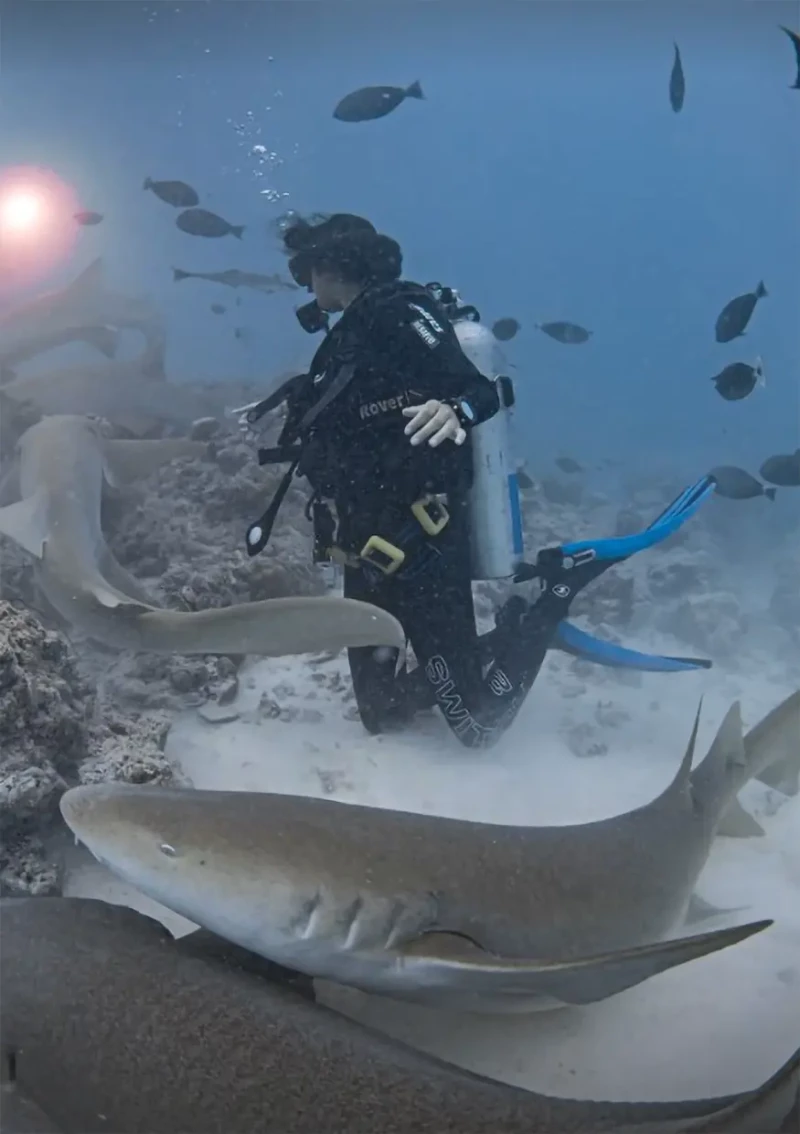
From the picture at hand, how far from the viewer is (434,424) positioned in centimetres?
336

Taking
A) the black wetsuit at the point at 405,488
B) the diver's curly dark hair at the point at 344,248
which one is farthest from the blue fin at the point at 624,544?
the diver's curly dark hair at the point at 344,248

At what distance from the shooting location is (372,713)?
155 inches

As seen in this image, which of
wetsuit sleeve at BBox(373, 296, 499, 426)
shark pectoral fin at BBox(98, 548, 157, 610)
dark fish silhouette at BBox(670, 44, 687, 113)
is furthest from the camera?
dark fish silhouette at BBox(670, 44, 687, 113)

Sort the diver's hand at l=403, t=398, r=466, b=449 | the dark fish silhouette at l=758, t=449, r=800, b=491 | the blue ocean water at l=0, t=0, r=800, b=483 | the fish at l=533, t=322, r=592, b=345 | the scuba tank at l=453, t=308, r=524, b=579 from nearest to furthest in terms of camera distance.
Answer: the diver's hand at l=403, t=398, r=466, b=449
the scuba tank at l=453, t=308, r=524, b=579
the blue ocean water at l=0, t=0, r=800, b=483
the dark fish silhouette at l=758, t=449, r=800, b=491
the fish at l=533, t=322, r=592, b=345

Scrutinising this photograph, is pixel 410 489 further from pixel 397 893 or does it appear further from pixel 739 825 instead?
pixel 397 893

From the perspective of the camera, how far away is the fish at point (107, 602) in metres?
2.89

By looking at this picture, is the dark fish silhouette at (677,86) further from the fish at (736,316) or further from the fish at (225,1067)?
the fish at (225,1067)

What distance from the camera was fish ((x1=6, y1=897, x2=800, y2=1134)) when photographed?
1387mm

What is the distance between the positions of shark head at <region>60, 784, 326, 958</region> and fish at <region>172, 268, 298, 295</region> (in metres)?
8.38

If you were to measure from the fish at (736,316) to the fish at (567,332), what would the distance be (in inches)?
133

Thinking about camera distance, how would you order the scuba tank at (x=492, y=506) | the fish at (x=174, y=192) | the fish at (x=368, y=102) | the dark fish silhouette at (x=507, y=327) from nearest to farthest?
the scuba tank at (x=492, y=506) < the fish at (x=368, y=102) < the fish at (x=174, y=192) < the dark fish silhouette at (x=507, y=327)

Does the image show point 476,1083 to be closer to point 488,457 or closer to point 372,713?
point 372,713

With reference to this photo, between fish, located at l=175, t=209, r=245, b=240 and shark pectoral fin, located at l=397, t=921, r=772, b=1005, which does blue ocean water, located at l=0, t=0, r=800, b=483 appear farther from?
shark pectoral fin, located at l=397, t=921, r=772, b=1005

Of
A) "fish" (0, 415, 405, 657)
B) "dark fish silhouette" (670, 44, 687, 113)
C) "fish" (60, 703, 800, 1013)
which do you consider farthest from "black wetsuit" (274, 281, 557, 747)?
"dark fish silhouette" (670, 44, 687, 113)
